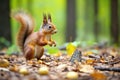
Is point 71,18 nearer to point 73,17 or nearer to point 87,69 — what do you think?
point 73,17

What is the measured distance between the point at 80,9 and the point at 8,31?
1532cm

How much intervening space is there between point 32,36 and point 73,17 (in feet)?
30.2

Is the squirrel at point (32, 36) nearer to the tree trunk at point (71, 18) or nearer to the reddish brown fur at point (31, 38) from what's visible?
the reddish brown fur at point (31, 38)

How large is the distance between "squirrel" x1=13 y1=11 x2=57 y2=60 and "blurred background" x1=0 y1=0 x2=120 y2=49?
0.22m

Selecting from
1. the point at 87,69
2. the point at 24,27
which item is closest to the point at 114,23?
the point at 24,27

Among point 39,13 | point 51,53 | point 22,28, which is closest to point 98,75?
point 22,28

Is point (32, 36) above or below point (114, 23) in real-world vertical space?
below

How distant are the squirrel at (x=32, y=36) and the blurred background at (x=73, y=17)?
215 mm

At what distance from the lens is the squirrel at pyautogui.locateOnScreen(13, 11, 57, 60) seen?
15.3 feet

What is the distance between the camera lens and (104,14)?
22.4 m

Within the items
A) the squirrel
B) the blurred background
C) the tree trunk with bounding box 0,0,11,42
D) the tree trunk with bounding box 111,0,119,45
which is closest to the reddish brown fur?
the squirrel

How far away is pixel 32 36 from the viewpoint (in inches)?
186

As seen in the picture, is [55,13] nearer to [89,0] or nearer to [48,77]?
[89,0]

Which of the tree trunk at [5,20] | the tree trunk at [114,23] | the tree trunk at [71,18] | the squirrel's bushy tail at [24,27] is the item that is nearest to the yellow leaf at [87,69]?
the squirrel's bushy tail at [24,27]
